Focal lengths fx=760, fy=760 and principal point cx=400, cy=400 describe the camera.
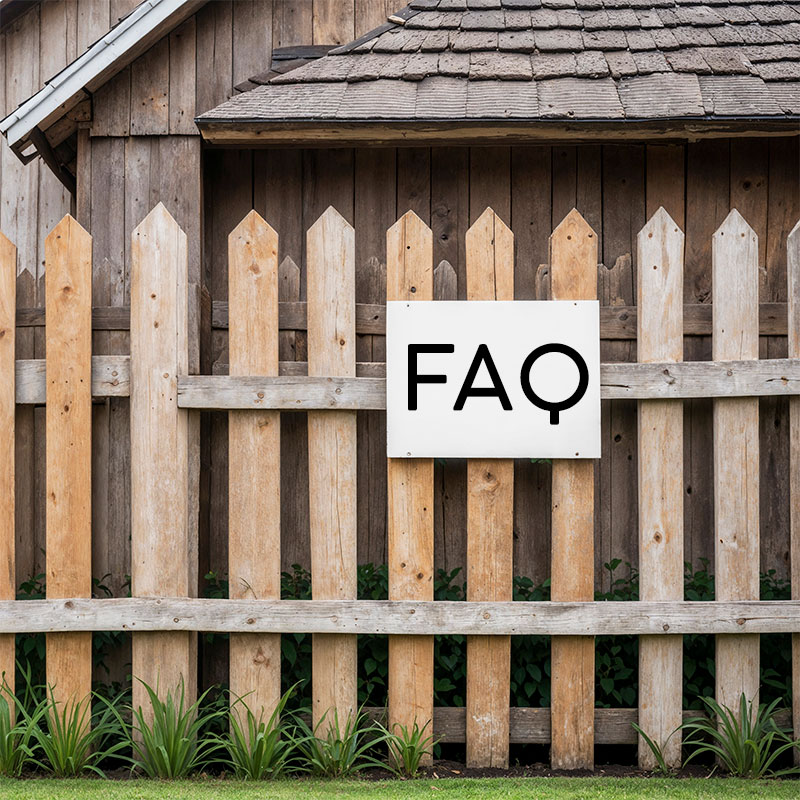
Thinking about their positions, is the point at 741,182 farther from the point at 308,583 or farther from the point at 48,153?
the point at 48,153

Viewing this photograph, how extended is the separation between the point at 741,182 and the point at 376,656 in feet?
9.84

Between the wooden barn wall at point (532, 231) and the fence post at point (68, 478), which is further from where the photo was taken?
the wooden barn wall at point (532, 231)

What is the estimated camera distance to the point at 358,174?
4.04 meters

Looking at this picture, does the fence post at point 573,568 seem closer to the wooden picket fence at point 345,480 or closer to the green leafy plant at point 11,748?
the wooden picket fence at point 345,480

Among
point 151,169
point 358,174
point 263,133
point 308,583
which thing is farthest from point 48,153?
point 308,583

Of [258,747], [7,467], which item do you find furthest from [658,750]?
[7,467]

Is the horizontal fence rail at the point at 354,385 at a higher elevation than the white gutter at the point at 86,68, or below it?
below

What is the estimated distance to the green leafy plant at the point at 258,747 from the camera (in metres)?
3.12

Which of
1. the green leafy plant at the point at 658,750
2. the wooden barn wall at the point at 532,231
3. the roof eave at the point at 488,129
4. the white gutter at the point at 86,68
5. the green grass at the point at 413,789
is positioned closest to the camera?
the green grass at the point at 413,789

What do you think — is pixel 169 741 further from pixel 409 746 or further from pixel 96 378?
pixel 96 378

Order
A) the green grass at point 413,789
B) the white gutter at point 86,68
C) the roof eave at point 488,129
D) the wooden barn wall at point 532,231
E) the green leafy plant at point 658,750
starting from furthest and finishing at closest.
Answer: the white gutter at point 86,68
the wooden barn wall at point 532,231
the roof eave at point 488,129
the green leafy plant at point 658,750
the green grass at point 413,789

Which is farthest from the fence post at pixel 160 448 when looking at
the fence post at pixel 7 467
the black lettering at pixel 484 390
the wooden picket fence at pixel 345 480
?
the black lettering at pixel 484 390

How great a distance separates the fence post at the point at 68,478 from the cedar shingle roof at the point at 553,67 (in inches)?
46.9

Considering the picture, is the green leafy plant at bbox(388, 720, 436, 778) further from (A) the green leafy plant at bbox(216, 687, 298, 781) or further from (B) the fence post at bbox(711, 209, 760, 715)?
(B) the fence post at bbox(711, 209, 760, 715)
